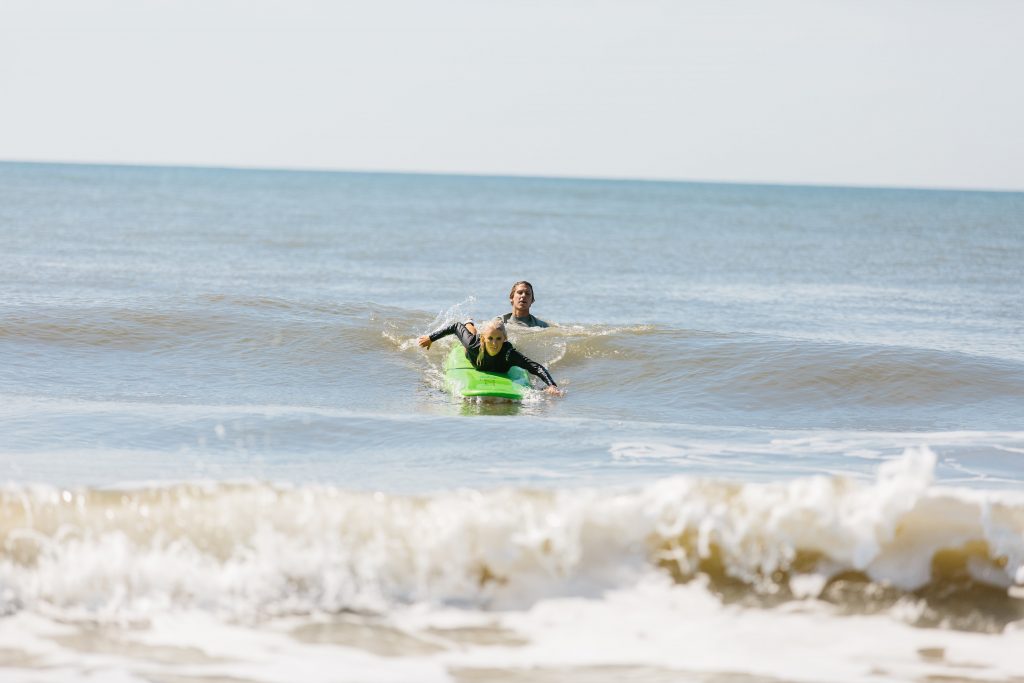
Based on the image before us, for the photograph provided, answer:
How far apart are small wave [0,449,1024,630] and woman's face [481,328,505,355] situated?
5.38 m

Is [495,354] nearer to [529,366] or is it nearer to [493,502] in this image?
[529,366]

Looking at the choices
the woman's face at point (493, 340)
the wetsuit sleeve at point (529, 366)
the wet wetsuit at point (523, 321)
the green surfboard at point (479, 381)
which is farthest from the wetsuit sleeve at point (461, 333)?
the wet wetsuit at point (523, 321)

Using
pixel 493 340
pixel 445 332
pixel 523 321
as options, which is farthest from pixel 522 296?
pixel 493 340

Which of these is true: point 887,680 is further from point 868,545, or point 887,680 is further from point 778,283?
point 778,283

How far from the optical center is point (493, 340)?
12.5 metres

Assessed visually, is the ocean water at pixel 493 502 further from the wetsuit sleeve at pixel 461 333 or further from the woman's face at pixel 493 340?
the woman's face at pixel 493 340

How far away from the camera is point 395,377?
14.1 metres


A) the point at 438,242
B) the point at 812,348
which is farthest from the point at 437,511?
the point at 438,242

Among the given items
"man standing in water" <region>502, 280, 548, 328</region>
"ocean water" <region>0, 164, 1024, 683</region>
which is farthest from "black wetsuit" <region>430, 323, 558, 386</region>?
"man standing in water" <region>502, 280, 548, 328</region>

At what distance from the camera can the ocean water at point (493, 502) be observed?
19.7 ft

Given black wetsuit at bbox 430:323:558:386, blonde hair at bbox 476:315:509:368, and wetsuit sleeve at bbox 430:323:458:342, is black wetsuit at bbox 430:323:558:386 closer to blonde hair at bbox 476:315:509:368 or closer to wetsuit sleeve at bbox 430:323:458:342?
blonde hair at bbox 476:315:509:368

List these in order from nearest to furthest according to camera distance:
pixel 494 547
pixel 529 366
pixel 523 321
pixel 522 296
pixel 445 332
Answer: pixel 494 547
pixel 529 366
pixel 445 332
pixel 522 296
pixel 523 321

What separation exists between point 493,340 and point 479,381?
51cm

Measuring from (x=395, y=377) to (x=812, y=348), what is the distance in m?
5.65
